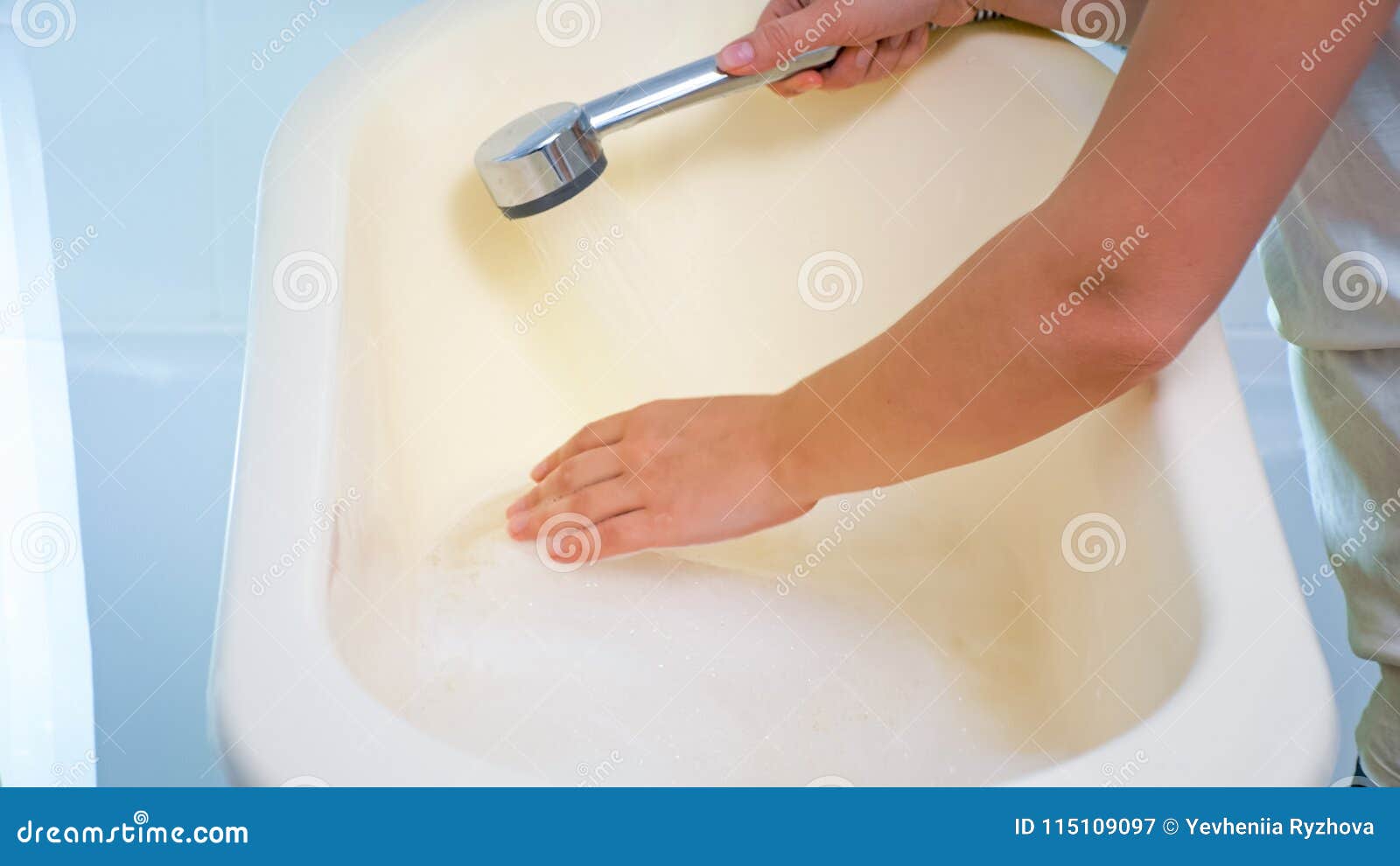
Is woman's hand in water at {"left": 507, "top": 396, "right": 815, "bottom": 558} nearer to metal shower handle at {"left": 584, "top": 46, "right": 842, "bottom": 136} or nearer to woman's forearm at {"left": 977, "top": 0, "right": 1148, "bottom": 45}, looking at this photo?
metal shower handle at {"left": 584, "top": 46, "right": 842, "bottom": 136}

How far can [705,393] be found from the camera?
104 cm

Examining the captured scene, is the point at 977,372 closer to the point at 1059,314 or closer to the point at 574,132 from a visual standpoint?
the point at 1059,314

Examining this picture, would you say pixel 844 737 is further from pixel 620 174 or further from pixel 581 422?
pixel 620 174

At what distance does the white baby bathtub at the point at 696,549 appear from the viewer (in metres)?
0.52

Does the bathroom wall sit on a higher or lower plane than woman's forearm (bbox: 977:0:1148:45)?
higher

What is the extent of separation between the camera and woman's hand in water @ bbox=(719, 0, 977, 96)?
92cm

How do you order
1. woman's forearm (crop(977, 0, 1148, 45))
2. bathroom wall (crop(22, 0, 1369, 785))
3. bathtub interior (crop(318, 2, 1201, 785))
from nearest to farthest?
bathtub interior (crop(318, 2, 1201, 785))
woman's forearm (crop(977, 0, 1148, 45))
bathroom wall (crop(22, 0, 1369, 785))

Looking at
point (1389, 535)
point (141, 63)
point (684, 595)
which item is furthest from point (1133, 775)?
point (141, 63)

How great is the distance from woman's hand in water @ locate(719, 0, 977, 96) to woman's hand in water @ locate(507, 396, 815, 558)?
1.02 ft

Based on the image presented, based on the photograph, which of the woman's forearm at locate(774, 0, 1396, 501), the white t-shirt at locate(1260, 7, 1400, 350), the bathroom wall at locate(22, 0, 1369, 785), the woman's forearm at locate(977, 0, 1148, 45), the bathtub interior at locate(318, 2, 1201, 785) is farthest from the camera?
the bathroom wall at locate(22, 0, 1369, 785)

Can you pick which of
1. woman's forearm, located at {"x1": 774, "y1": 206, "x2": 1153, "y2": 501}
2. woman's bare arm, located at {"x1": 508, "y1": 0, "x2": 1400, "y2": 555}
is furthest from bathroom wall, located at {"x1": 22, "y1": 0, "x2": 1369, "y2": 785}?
woman's forearm, located at {"x1": 774, "y1": 206, "x2": 1153, "y2": 501}

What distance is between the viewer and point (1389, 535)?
0.64 metres

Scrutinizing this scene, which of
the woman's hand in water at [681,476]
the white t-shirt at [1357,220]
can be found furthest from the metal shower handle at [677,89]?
the white t-shirt at [1357,220]

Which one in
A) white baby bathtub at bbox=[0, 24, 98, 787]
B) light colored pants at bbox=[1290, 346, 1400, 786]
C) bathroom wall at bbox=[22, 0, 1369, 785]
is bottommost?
light colored pants at bbox=[1290, 346, 1400, 786]
